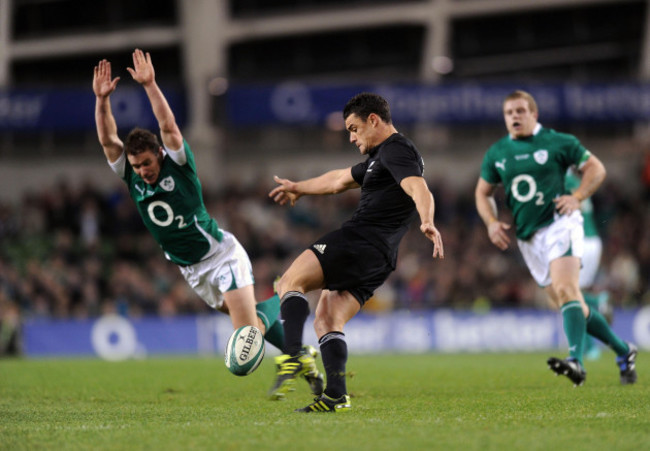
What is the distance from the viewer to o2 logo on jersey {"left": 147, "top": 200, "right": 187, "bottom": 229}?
737 centimetres

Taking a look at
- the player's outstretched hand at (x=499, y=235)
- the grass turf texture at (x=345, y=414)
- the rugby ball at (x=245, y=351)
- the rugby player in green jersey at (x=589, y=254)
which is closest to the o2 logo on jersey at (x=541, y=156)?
the player's outstretched hand at (x=499, y=235)

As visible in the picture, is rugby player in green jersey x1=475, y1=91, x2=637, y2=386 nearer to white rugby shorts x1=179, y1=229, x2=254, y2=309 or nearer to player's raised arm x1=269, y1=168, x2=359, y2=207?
player's raised arm x1=269, y1=168, x2=359, y2=207

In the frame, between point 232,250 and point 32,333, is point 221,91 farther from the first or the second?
point 232,250

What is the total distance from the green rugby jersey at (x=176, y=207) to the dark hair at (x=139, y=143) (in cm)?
19

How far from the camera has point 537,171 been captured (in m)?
8.30

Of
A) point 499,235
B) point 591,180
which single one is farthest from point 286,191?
point 591,180

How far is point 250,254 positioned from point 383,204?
14.4 meters

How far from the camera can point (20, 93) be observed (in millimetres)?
22797

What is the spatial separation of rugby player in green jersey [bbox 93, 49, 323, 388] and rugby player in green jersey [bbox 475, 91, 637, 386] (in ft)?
7.58

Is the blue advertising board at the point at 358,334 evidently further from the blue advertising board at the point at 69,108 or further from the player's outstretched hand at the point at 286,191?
the player's outstretched hand at the point at 286,191

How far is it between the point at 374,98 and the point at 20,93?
18.5 meters

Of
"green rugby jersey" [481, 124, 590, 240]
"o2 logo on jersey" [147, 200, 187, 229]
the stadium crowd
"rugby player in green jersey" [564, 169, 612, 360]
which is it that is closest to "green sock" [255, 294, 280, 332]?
"o2 logo on jersey" [147, 200, 187, 229]

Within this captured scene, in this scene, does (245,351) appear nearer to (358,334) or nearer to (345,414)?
(345,414)

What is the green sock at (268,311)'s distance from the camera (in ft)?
25.8
